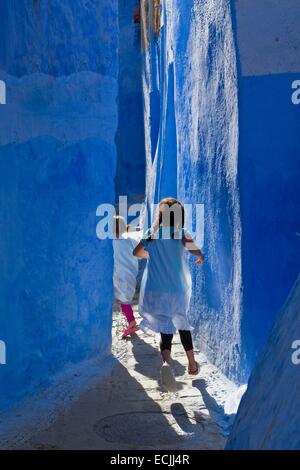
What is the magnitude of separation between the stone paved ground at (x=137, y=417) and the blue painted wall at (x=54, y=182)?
400mm

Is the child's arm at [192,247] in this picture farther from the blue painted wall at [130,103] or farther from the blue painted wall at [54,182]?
the blue painted wall at [130,103]

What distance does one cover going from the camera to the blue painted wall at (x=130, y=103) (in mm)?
17266

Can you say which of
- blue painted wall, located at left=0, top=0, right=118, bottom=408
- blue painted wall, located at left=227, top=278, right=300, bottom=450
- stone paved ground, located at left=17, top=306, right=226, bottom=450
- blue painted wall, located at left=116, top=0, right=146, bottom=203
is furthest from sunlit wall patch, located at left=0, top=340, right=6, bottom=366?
blue painted wall, located at left=116, top=0, right=146, bottom=203

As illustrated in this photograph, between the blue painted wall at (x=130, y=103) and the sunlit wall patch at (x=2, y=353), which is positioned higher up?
the blue painted wall at (x=130, y=103)

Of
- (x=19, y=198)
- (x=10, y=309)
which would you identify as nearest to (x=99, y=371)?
(x=10, y=309)

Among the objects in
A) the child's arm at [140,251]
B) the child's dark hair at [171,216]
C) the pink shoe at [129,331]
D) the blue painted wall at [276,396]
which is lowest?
the pink shoe at [129,331]

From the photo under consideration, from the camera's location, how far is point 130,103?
1733 centimetres

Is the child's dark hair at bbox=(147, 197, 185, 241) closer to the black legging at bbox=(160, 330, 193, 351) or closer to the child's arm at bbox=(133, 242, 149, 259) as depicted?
the child's arm at bbox=(133, 242, 149, 259)

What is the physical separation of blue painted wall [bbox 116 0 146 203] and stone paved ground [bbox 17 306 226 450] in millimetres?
11572

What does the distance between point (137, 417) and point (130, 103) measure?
1317cm

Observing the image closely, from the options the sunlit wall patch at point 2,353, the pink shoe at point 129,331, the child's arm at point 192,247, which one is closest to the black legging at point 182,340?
the child's arm at point 192,247

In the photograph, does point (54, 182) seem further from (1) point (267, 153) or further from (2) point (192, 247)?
(1) point (267, 153)

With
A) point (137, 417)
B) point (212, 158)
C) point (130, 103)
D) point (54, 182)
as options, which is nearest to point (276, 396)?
point (137, 417)
